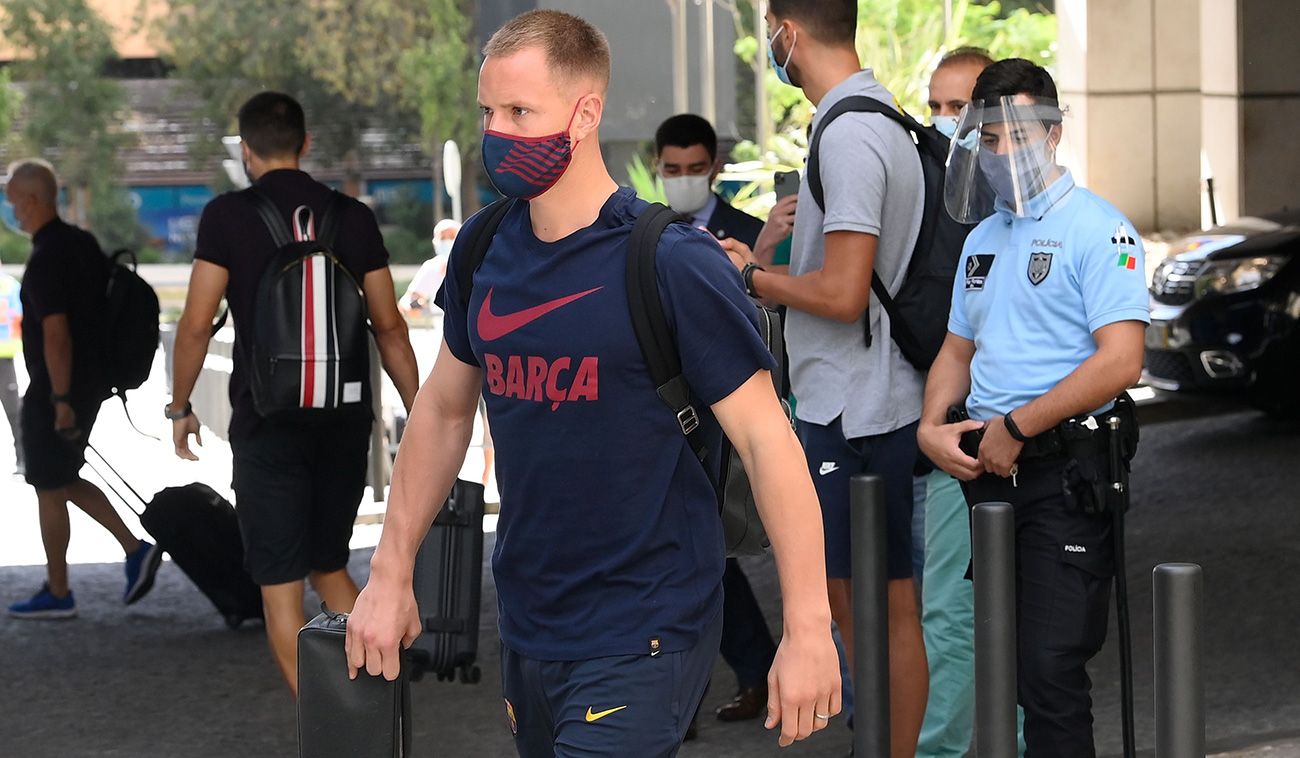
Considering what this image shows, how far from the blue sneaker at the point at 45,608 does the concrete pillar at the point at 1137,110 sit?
16.2 meters

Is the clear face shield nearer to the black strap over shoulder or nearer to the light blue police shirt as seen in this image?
the light blue police shirt

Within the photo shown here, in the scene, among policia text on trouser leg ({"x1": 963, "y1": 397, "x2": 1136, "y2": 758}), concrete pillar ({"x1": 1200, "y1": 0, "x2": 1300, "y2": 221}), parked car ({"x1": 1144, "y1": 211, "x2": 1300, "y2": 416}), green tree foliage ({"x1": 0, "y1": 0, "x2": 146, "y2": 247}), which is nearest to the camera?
policia text on trouser leg ({"x1": 963, "y1": 397, "x2": 1136, "y2": 758})

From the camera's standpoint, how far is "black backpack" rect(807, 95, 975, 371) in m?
4.50

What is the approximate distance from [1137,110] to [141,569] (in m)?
16.8

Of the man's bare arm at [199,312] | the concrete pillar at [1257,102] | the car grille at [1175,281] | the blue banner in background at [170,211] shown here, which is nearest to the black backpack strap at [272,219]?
the man's bare arm at [199,312]

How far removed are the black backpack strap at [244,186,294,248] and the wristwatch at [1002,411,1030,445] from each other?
7.58 ft

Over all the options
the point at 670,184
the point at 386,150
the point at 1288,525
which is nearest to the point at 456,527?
the point at 670,184

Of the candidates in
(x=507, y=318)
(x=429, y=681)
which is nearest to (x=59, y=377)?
(x=429, y=681)

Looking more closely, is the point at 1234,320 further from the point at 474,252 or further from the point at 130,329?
the point at 474,252

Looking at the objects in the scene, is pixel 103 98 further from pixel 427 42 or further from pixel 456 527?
pixel 456 527

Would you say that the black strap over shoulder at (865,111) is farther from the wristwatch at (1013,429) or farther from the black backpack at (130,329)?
the black backpack at (130,329)

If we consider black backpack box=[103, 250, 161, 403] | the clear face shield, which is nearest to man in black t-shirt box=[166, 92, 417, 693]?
black backpack box=[103, 250, 161, 403]

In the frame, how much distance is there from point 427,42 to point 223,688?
22432 millimetres

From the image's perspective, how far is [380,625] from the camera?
3055 millimetres
